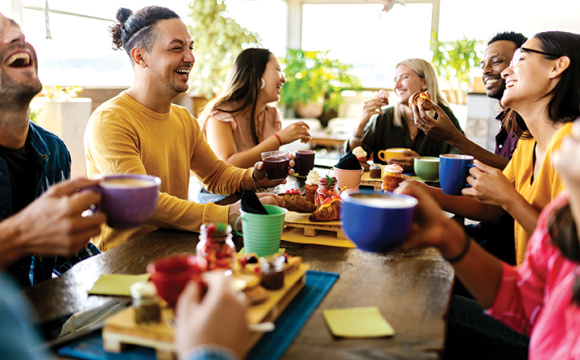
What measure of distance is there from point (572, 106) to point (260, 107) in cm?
194

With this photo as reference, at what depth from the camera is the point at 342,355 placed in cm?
80

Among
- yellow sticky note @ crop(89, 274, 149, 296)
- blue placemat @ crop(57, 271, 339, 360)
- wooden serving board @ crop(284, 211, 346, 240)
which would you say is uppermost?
wooden serving board @ crop(284, 211, 346, 240)

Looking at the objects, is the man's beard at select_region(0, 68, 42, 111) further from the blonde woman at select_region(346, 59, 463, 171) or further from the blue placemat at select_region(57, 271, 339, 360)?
the blonde woman at select_region(346, 59, 463, 171)

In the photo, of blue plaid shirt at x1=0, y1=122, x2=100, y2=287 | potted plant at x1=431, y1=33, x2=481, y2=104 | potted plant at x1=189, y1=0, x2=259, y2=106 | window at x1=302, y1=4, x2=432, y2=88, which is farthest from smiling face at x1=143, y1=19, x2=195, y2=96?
window at x1=302, y1=4, x2=432, y2=88

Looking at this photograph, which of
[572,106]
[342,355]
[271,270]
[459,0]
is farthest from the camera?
[459,0]

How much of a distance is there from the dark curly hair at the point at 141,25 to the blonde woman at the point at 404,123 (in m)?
1.51

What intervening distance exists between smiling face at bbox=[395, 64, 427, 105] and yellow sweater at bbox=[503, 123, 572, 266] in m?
1.40

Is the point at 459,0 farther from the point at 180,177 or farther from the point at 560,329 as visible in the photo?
the point at 560,329

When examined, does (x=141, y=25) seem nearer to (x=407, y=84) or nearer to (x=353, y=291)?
(x=353, y=291)

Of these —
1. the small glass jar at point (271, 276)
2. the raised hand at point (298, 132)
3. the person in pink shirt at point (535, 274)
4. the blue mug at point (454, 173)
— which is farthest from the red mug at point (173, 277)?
the raised hand at point (298, 132)

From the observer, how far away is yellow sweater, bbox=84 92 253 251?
1.49 m

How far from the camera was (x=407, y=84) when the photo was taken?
3162 millimetres

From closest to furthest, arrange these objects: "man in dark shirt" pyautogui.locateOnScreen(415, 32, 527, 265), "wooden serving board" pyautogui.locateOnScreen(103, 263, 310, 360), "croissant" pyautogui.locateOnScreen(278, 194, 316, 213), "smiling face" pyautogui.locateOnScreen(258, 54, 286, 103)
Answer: "wooden serving board" pyautogui.locateOnScreen(103, 263, 310, 360)
"croissant" pyautogui.locateOnScreen(278, 194, 316, 213)
"man in dark shirt" pyautogui.locateOnScreen(415, 32, 527, 265)
"smiling face" pyautogui.locateOnScreen(258, 54, 286, 103)

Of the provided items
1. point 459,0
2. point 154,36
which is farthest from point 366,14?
point 154,36
